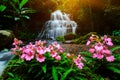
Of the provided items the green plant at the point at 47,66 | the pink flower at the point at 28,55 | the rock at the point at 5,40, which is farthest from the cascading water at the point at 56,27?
the pink flower at the point at 28,55

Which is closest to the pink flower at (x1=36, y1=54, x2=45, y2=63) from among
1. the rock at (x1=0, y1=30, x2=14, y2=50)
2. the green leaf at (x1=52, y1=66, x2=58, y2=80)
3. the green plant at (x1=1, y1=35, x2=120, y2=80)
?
the green plant at (x1=1, y1=35, x2=120, y2=80)

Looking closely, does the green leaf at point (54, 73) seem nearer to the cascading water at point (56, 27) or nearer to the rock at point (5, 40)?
the rock at point (5, 40)

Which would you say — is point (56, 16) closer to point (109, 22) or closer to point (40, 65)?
point (109, 22)

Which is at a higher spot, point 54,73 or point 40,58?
point 40,58

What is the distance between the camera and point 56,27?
18.9 m

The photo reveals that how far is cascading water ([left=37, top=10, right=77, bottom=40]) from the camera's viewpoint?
18.3 metres

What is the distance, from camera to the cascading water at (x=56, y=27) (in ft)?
60.1

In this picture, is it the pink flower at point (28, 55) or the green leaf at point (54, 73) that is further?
the pink flower at point (28, 55)

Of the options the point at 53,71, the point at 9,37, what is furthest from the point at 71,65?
the point at 9,37

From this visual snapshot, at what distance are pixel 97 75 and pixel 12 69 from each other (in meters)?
1.59

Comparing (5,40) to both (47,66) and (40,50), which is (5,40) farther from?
(40,50)

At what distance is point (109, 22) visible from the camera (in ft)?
54.0

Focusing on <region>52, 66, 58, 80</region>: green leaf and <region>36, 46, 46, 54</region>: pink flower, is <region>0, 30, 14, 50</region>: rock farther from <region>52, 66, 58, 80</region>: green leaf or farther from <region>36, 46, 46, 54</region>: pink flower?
<region>52, 66, 58, 80</region>: green leaf

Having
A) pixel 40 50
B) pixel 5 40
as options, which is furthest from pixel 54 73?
pixel 5 40
